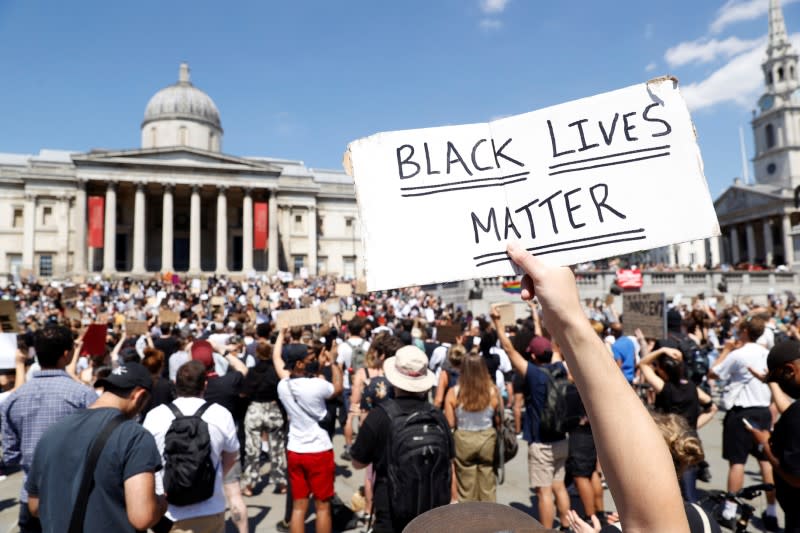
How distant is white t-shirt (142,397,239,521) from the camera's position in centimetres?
373

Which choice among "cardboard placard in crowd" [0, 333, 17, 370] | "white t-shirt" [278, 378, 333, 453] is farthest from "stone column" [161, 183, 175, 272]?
"white t-shirt" [278, 378, 333, 453]

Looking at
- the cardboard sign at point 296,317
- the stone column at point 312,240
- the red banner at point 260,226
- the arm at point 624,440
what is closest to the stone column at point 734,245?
the stone column at point 312,240

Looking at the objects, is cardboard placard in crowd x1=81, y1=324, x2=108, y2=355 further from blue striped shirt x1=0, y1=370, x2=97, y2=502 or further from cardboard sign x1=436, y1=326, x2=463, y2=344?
cardboard sign x1=436, y1=326, x2=463, y2=344

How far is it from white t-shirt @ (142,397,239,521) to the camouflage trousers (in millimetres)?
3000

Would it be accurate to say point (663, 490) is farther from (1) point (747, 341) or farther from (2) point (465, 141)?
(1) point (747, 341)

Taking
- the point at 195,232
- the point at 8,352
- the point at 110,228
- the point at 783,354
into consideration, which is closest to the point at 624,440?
the point at 783,354

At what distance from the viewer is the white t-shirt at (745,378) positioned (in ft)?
18.1

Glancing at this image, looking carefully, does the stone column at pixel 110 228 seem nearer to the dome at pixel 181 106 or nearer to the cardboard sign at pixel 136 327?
the dome at pixel 181 106

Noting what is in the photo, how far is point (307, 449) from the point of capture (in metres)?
5.04

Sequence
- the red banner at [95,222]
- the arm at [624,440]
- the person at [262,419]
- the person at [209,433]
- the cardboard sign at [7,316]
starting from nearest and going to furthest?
1. the arm at [624,440]
2. the person at [209,433]
3. the cardboard sign at [7,316]
4. the person at [262,419]
5. the red banner at [95,222]

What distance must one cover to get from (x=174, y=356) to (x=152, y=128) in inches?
2343

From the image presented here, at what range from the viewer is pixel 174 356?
7730 millimetres

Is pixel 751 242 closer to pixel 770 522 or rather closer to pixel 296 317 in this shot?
pixel 770 522

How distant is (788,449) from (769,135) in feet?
304
